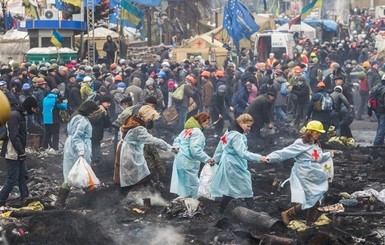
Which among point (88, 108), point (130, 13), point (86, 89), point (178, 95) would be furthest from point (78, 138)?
point (130, 13)

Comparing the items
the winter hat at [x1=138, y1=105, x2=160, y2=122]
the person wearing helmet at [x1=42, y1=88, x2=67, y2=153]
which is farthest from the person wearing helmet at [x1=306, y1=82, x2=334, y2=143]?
the winter hat at [x1=138, y1=105, x2=160, y2=122]

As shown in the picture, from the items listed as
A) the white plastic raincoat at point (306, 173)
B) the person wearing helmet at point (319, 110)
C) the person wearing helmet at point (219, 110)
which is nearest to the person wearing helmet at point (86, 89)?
the person wearing helmet at point (219, 110)

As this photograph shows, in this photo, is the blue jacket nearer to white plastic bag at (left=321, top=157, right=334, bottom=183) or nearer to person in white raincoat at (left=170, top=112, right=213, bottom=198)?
person in white raincoat at (left=170, top=112, right=213, bottom=198)

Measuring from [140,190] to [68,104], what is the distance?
8.92 m

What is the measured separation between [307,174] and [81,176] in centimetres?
327

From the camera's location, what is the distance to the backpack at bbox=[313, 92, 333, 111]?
19.9 m

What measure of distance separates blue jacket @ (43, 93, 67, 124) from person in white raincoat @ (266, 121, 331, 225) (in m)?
8.25

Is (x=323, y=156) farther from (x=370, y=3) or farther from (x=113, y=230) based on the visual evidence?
(x=370, y=3)

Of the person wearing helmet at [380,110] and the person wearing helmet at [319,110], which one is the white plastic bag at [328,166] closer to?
the person wearing helmet at [380,110]

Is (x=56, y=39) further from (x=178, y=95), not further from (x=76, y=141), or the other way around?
(x=76, y=141)

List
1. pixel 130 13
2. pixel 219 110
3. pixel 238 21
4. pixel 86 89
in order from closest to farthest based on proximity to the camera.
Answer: pixel 219 110 → pixel 86 89 → pixel 238 21 → pixel 130 13

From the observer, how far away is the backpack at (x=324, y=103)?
19.9 metres

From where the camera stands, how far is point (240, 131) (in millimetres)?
13000

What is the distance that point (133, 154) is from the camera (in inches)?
550
